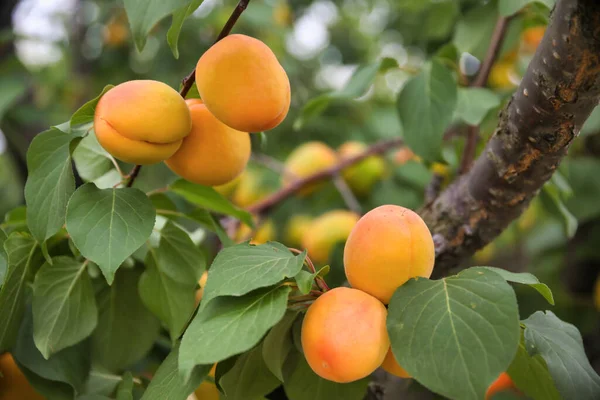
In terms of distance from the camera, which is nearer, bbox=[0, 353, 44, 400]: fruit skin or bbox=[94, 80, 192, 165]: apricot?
bbox=[94, 80, 192, 165]: apricot

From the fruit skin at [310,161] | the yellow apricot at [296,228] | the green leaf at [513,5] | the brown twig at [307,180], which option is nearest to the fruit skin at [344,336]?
the green leaf at [513,5]

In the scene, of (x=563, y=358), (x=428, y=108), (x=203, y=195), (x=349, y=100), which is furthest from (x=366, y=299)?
(x=349, y=100)

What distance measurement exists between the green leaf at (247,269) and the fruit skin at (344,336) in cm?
3

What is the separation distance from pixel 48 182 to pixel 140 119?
0.10 metres

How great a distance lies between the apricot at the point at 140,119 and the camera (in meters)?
0.45

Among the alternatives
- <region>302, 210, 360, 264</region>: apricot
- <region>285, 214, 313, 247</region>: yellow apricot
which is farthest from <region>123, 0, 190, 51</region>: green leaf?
<region>285, 214, 313, 247</region>: yellow apricot

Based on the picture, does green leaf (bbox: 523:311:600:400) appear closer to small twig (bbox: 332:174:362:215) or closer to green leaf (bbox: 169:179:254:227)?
green leaf (bbox: 169:179:254:227)

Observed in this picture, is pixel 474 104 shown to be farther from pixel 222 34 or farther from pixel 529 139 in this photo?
pixel 222 34

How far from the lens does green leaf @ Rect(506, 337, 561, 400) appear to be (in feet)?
1.49

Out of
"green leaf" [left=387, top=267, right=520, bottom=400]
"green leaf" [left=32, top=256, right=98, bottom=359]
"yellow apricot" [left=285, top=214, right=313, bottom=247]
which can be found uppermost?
"green leaf" [left=387, top=267, right=520, bottom=400]

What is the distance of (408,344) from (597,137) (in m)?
0.99

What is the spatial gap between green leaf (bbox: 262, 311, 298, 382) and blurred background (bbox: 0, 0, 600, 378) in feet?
0.93

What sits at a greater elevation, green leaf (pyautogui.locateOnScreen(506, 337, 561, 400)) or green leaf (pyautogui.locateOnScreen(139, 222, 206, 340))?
green leaf (pyautogui.locateOnScreen(506, 337, 561, 400))

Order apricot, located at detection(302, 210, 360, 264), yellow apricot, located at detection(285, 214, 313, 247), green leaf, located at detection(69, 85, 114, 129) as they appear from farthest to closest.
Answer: yellow apricot, located at detection(285, 214, 313, 247) < apricot, located at detection(302, 210, 360, 264) < green leaf, located at detection(69, 85, 114, 129)
